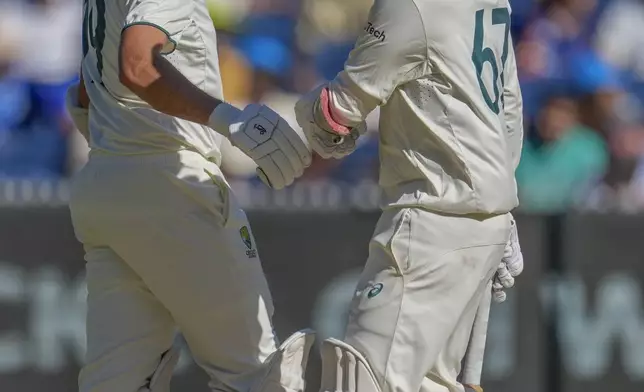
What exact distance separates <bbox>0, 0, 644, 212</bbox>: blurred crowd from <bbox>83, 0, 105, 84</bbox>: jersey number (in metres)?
3.25

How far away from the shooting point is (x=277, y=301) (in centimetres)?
583

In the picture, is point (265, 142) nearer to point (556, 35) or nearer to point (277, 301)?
point (277, 301)

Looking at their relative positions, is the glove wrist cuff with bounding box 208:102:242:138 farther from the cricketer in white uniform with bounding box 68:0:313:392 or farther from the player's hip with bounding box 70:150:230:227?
the player's hip with bounding box 70:150:230:227

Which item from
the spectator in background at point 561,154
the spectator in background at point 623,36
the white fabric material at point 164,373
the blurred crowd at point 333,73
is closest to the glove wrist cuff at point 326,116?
the white fabric material at point 164,373

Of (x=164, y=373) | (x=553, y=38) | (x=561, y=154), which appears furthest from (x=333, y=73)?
(x=164, y=373)

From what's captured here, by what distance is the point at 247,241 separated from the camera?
3994 millimetres

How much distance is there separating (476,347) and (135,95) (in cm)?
135

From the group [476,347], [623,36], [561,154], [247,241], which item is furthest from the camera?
[623,36]

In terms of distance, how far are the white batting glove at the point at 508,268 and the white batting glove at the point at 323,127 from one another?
2.14ft

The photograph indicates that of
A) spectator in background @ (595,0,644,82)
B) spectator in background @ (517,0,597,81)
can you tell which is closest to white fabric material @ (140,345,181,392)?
spectator in background @ (517,0,597,81)

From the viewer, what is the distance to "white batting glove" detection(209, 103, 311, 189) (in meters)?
3.40

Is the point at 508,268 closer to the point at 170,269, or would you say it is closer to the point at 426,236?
the point at 426,236

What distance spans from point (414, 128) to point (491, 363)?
2.63 meters

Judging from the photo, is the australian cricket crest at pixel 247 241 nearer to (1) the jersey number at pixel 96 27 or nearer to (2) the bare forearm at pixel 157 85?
(2) the bare forearm at pixel 157 85
